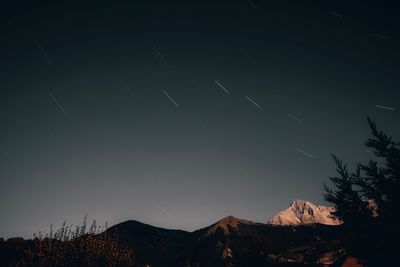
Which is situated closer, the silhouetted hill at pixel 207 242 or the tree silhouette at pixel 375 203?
the tree silhouette at pixel 375 203

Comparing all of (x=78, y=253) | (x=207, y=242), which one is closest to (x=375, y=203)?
(x=78, y=253)

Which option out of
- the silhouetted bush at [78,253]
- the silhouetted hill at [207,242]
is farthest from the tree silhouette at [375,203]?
the silhouetted hill at [207,242]

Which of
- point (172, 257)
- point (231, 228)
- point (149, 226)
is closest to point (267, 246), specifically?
point (172, 257)

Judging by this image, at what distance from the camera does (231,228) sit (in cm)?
16338

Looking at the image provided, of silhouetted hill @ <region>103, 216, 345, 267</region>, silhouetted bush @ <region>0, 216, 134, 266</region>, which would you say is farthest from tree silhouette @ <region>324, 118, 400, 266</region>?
silhouetted hill @ <region>103, 216, 345, 267</region>

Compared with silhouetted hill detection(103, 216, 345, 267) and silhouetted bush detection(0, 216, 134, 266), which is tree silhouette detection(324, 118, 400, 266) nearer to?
silhouetted bush detection(0, 216, 134, 266)

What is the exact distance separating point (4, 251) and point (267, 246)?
6451 centimetres

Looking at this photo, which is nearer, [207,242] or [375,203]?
[375,203]

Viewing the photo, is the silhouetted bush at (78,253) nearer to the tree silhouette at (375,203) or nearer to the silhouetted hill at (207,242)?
the tree silhouette at (375,203)

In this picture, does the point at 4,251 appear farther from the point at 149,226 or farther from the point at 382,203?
the point at 149,226

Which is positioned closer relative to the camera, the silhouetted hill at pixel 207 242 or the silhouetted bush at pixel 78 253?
the silhouetted bush at pixel 78 253

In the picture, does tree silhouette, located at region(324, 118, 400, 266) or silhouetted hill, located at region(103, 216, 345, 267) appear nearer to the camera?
tree silhouette, located at region(324, 118, 400, 266)

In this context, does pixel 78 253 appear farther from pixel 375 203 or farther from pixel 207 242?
pixel 207 242

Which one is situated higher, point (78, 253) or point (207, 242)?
point (207, 242)
